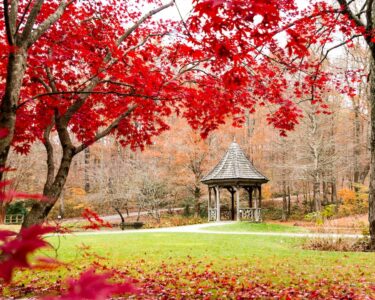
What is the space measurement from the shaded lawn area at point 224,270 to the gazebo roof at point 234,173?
9.81 m

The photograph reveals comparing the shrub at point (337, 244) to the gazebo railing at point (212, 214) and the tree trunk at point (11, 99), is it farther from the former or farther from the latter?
the gazebo railing at point (212, 214)

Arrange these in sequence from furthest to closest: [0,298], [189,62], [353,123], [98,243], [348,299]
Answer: [353,123] < [98,243] < [189,62] < [0,298] < [348,299]

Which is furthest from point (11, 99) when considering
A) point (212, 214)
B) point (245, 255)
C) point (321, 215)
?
point (212, 214)

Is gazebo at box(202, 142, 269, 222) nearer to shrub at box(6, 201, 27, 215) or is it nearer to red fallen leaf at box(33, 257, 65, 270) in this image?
shrub at box(6, 201, 27, 215)

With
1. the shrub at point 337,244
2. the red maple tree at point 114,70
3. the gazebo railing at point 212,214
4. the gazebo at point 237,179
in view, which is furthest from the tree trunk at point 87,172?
the red maple tree at point 114,70

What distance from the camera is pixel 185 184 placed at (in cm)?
2578

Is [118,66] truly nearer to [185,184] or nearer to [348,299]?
[348,299]

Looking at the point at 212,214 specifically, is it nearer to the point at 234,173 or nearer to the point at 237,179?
the point at 237,179

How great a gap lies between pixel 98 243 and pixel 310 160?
1768cm

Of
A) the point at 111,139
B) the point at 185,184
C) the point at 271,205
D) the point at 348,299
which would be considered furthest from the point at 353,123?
the point at 348,299

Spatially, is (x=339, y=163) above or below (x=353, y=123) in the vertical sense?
below

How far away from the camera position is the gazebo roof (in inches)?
862

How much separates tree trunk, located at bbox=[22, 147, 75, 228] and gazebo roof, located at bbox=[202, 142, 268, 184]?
53.4ft

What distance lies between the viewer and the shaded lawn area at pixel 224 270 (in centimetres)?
591
